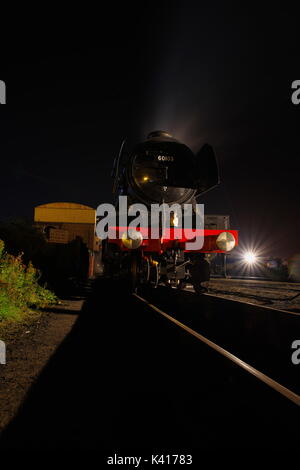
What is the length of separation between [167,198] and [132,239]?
1.64 meters

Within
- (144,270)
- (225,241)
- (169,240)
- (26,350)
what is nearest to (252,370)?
(26,350)

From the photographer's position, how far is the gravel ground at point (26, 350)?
246 centimetres

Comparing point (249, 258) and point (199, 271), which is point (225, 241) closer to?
point (199, 271)

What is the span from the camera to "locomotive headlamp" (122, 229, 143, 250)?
8.13 m

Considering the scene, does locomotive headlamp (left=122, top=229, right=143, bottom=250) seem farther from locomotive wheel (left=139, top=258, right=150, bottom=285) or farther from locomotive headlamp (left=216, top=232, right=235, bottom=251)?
locomotive headlamp (left=216, top=232, right=235, bottom=251)

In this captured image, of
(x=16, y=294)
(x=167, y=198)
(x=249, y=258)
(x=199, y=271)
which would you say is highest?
(x=167, y=198)

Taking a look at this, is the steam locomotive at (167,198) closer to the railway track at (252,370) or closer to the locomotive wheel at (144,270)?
the locomotive wheel at (144,270)

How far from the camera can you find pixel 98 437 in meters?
1.86

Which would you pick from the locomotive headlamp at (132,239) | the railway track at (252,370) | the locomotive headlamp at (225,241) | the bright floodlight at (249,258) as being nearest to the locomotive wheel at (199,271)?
the locomotive headlamp at (225,241)

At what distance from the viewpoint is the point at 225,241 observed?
8172 mm

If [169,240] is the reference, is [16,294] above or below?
below

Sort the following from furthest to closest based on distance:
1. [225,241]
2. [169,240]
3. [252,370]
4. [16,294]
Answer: [169,240]
[225,241]
[16,294]
[252,370]

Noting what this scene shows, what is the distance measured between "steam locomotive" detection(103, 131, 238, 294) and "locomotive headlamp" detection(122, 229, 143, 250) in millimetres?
54
